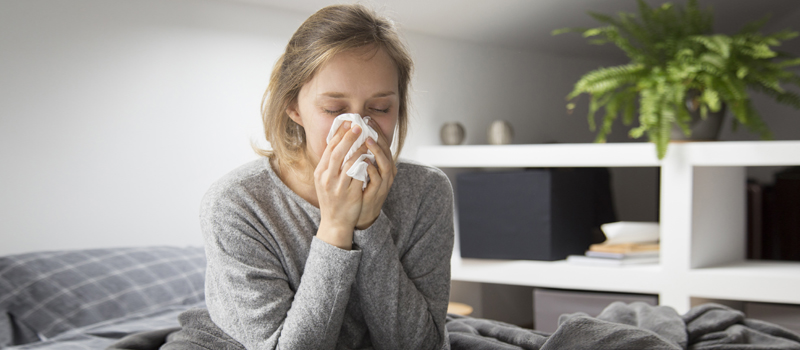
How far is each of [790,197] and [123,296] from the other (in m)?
2.99

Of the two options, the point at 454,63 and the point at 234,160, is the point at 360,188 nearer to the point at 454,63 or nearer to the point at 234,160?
the point at 234,160

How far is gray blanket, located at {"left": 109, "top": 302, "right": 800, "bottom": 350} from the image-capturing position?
101 centimetres

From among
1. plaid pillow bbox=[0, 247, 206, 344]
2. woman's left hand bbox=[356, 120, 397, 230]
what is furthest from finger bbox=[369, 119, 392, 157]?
plaid pillow bbox=[0, 247, 206, 344]

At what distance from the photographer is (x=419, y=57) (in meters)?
2.60

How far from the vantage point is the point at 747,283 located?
1.93 meters

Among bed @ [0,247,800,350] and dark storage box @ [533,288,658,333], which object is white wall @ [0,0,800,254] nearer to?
bed @ [0,247,800,350]

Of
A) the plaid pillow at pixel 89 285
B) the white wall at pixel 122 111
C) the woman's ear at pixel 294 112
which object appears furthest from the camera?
the white wall at pixel 122 111

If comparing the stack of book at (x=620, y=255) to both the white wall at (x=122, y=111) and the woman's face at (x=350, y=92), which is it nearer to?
the white wall at (x=122, y=111)

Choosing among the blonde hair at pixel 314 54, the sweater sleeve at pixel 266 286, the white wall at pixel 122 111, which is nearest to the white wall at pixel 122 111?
the white wall at pixel 122 111

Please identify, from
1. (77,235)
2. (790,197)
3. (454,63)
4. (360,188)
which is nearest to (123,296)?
(77,235)

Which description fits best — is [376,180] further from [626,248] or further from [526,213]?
[626,248]

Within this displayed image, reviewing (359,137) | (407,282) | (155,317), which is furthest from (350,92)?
(155,317)

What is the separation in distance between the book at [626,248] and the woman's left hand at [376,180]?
1.40m

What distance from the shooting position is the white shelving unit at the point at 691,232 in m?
1.91
